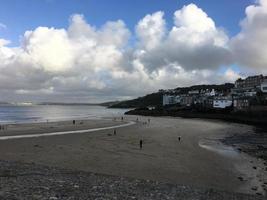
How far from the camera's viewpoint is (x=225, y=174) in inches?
777

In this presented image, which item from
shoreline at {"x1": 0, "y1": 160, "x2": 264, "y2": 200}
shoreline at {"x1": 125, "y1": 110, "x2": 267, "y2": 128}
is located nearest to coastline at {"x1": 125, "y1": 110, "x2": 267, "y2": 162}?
shoreline at {"x1": 125, "y1": 110, "x2": 267, "y2": 128}

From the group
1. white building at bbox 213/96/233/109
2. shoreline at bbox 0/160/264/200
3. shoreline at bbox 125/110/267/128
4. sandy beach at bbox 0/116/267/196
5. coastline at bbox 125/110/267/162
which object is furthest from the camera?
white building at bbox 213/96/233/109

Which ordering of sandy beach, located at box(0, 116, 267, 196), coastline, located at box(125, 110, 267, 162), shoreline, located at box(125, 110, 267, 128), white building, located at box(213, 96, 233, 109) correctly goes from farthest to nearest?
white building, located at box(213, 96, 233, 109) < shoreline, located at box(125, 110, 267, 128) < coastline, located at box(125, 110, 267, 162) < sandy beach, located at box(0, 116, 267, 196)

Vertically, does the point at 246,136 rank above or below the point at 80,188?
below

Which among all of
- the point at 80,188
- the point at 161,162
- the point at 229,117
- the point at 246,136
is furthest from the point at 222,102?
the point at 80,188

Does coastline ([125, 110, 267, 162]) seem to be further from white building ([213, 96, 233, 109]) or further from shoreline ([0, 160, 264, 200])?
white building ([213, 96, 233, 109])

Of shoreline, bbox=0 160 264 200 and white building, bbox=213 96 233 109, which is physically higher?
white building, bbox=213 96 233 109

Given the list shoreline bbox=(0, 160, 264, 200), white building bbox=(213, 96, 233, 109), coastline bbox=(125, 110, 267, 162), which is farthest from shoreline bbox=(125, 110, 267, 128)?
shoreline bbox=(0, 160, 264, 200)

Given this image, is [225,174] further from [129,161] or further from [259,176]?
[129,161]

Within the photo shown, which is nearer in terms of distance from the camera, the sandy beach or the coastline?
the sandy beach

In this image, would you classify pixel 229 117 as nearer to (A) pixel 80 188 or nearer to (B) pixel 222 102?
(B) pixel 222 102

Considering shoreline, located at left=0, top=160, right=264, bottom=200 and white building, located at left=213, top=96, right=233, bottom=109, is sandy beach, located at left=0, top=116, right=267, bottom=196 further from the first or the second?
white building, located at left=213, top=96, right=233, bottom=109

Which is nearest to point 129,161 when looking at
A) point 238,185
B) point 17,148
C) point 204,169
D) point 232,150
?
point 204,169

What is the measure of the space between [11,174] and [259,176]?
13.3 m
